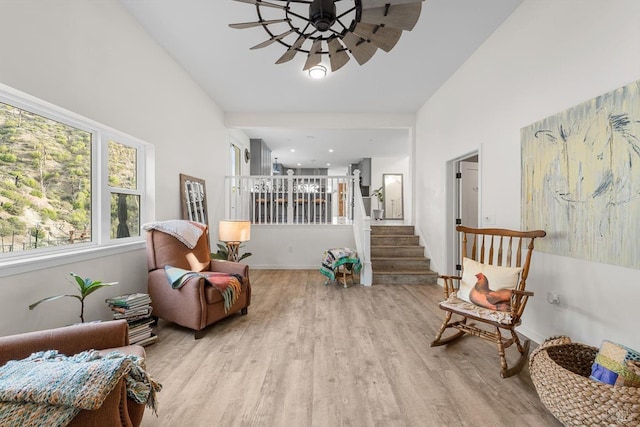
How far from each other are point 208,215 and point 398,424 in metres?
4.31

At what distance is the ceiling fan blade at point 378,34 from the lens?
6.62 ft

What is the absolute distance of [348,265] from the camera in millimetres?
4562

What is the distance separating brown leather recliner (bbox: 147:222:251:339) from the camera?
8.69ft

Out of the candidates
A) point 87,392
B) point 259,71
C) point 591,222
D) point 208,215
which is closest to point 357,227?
point 208,215

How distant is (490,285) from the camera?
235cm

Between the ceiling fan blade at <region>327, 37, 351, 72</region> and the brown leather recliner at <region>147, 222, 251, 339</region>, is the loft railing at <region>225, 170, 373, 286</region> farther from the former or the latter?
the ceiling fan blade at <region>327, 37, 351, 72</region>

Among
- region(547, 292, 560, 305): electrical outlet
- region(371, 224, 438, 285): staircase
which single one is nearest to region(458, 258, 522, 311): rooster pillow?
region(547, 292, 560, 305): electrical outlet

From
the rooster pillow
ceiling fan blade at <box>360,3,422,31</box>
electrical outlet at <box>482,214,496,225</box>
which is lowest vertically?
the rooster pillow

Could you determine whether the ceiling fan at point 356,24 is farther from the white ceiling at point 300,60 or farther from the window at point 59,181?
the window at point 59,181

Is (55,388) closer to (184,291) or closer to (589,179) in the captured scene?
(184,291)

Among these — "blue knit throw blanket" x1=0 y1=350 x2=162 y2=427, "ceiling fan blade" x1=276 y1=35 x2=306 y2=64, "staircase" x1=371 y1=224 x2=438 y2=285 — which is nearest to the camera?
"blue knit throw blanket" x1=0 y1=350 x2=162 y2=427

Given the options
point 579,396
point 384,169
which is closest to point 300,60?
point 579,396

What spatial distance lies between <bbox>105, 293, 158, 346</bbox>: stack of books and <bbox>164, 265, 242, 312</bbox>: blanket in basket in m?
0.29

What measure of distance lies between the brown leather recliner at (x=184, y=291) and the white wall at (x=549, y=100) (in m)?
2.90
